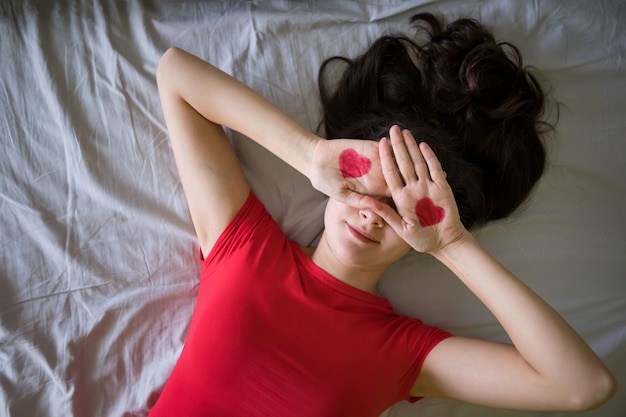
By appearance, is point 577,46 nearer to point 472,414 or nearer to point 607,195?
point 607,195

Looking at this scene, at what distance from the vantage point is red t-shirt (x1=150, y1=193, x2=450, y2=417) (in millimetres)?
1089

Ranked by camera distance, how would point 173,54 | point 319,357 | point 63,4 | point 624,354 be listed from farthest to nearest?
point 624,354 → point 63,4 → point 173,54 → point 319,357

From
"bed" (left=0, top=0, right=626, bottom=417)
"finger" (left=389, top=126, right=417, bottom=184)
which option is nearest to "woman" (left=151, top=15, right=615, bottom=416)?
"finger" (left=389, top=126, right=417, bottom=184)

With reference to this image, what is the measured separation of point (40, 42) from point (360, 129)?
88cm

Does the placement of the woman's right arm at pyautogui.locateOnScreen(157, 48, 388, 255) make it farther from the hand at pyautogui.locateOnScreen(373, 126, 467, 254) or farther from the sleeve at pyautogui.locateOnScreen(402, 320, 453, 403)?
the sleeve at pyautogui.locateOnScreen(402, 320, 453, 403)

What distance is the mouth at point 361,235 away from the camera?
109cm

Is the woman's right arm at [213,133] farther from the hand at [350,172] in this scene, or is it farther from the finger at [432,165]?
the finger at [432,165]

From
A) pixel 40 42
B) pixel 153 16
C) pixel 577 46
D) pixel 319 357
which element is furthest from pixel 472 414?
pixel 40 42

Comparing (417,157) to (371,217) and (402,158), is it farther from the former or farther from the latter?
(371,217)

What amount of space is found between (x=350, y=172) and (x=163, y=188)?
53 cm

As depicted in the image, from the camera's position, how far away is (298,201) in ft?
4.39

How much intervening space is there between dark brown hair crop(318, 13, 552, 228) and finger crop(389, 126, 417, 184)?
13cm

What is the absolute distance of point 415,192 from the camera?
1.04 m

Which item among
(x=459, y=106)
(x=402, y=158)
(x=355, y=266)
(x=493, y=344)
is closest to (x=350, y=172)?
(x=402, y=158)
